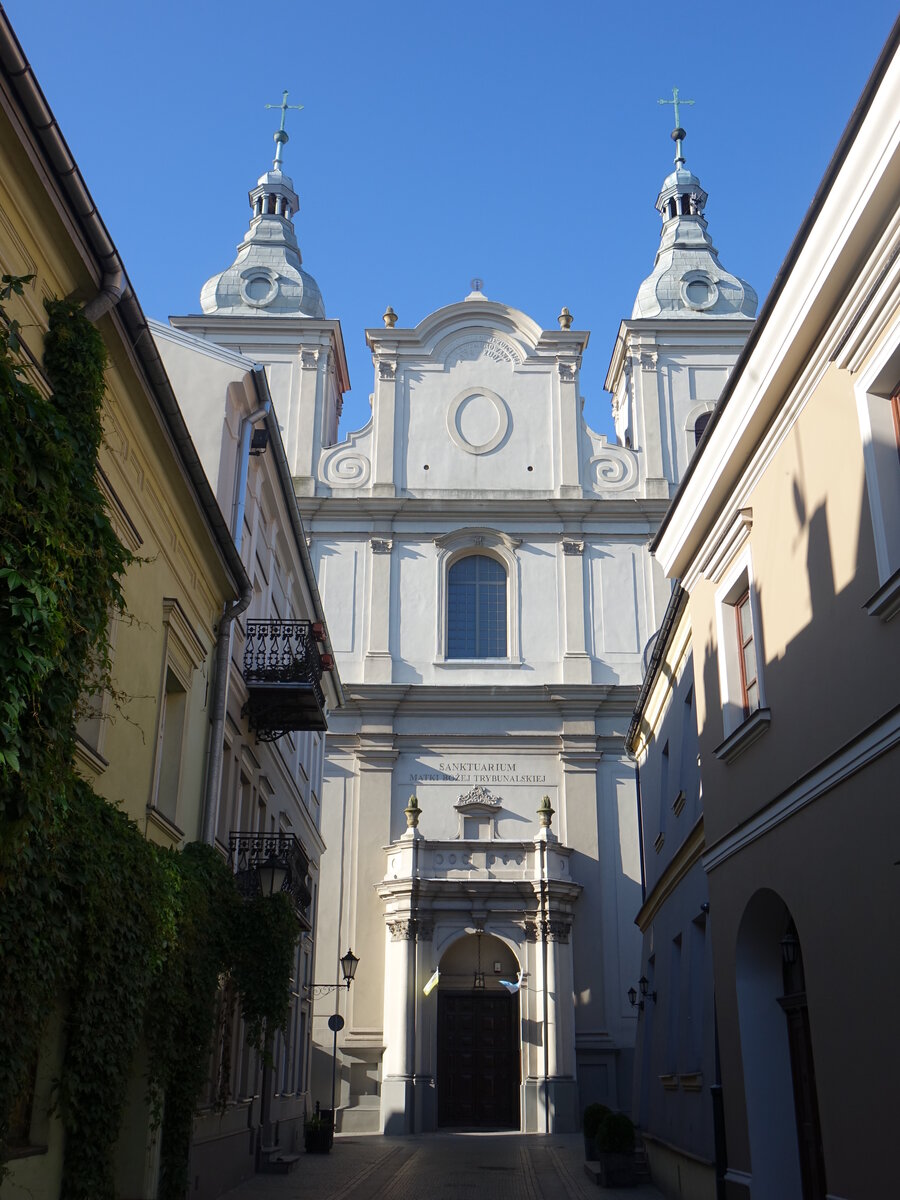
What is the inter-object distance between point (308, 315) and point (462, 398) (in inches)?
216

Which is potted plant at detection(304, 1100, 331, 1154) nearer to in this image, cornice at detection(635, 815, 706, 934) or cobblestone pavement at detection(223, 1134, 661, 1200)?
cobblestone pavement at detection(223, 1134, 661, 1200)

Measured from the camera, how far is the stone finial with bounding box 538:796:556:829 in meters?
29.2

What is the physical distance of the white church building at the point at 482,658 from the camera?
27.7 m

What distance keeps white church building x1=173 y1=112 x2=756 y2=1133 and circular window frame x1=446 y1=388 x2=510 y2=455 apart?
7cm

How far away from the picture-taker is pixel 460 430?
35219 mm

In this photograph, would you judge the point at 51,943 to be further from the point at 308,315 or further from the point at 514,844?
the point at 308,315

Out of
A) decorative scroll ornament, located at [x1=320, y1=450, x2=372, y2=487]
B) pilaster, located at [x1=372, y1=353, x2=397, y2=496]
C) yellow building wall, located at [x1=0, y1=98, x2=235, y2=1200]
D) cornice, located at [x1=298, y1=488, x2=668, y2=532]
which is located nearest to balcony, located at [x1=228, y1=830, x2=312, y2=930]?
yellow building wall, located at [x1=0, y1=98, x2=235, y2=1200]

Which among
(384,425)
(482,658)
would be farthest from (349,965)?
(384,425)

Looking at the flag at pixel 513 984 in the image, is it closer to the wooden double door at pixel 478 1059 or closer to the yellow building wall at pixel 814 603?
the wooden double door at pixel 478 1059

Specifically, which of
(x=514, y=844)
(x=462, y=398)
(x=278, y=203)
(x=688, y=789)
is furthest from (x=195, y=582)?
(x=278, y=203)

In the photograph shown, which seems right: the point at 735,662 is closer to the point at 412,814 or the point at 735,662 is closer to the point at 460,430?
the point at 412,814

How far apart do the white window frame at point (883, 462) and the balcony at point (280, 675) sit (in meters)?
10.3

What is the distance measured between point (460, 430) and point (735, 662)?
24234mm

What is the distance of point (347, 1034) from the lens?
91.8 ft
